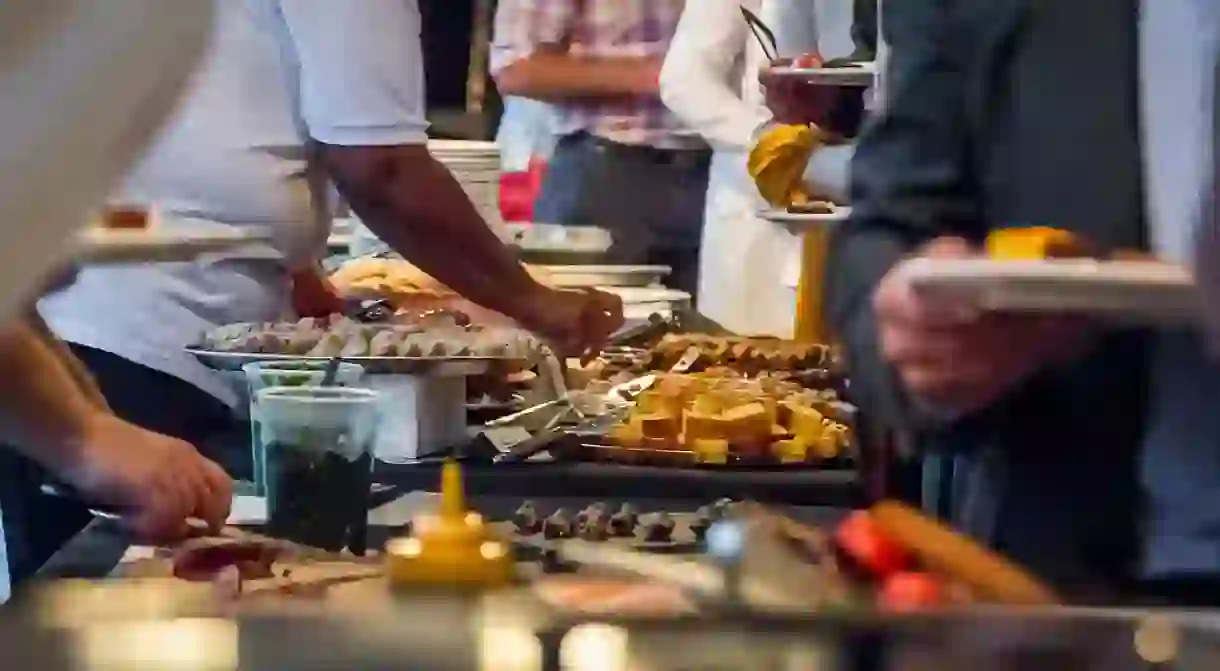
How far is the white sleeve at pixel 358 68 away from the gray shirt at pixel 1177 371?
56cm

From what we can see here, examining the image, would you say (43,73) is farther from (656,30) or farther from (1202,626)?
(656,30)

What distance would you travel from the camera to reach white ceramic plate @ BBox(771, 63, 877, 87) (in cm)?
146

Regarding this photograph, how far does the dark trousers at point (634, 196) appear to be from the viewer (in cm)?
220

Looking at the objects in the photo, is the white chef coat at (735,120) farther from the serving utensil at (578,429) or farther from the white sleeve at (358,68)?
the white sleeve at (358,68)

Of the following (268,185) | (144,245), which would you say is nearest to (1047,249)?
(144,245)

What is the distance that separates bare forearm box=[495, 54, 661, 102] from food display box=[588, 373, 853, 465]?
1.10 metres

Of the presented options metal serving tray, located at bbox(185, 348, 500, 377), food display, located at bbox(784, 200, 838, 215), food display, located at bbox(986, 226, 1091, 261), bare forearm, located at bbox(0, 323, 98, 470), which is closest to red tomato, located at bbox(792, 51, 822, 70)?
food display, located at bbox(784, 200, 838, 215)

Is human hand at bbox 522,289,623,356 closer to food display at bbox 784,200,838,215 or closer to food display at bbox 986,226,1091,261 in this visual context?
food display at bbox 784,200,838,215

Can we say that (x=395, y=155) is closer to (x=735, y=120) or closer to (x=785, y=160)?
(x=785, y=160)

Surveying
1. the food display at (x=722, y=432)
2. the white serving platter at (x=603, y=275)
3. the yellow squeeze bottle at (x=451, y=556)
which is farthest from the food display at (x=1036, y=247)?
the white serving platter at (x=603, y=275)

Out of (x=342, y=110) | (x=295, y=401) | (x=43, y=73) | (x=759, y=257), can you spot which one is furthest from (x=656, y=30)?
(x=43, y=73)

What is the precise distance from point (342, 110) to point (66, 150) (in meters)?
0.90

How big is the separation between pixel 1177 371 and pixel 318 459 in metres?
0.41

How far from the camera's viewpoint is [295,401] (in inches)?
29.9
